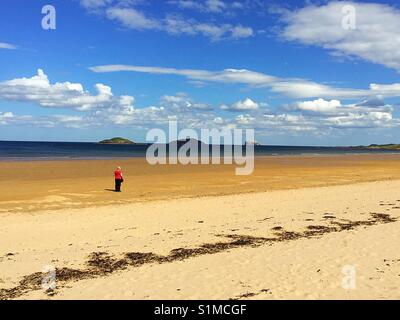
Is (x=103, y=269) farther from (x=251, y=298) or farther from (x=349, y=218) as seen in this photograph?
(x=349, y=218)

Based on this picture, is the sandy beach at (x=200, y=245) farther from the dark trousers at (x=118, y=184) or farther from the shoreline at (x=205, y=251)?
the dark trousers at (x=118, y=184)

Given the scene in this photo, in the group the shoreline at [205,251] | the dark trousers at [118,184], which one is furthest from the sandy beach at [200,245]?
the dark trousers at [118,184]

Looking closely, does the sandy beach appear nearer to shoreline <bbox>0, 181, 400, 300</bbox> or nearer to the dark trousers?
shoreline <bbox>0, 181, 400, 300</bbox>

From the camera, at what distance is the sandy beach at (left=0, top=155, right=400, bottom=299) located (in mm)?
9031

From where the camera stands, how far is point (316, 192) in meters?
25.9

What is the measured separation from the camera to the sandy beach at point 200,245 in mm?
9031

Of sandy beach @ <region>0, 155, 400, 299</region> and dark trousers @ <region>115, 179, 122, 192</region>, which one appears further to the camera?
dark trousers @ <region>115, 179, 122, 192</region>

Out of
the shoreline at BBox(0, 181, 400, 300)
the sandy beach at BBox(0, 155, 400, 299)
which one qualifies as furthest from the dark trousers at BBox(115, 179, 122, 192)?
the shoreline at BBox(0, 181, 400, 300)

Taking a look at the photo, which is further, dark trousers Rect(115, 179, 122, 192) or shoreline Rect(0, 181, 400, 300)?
dark trousers Rect(115, 179, 122, 192)

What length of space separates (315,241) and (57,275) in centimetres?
723

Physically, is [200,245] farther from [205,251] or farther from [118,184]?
[118,184]

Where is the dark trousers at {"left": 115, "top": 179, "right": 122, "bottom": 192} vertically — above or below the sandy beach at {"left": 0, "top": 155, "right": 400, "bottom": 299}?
above

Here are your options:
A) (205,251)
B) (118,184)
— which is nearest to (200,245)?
(205,251)
